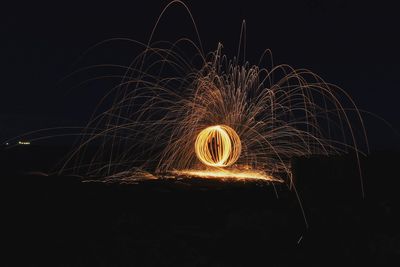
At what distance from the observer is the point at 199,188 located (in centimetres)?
895

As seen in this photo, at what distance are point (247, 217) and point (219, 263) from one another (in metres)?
1.28

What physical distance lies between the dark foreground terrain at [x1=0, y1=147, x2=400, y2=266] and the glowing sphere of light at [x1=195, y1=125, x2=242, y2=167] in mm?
2993

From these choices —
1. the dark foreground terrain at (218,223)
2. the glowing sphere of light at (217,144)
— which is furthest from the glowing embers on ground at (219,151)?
the dark foreground terrain at (218,223)

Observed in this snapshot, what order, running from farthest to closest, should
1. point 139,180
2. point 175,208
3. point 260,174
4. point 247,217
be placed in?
point 260,174 → point 139,180 → point 175,208 → point 247,217

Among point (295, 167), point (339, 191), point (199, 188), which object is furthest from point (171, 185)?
point (339, 191)

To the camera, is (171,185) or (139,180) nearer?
(171,185)

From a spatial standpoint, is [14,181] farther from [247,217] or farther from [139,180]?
[247,217]

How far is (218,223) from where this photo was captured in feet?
22.2

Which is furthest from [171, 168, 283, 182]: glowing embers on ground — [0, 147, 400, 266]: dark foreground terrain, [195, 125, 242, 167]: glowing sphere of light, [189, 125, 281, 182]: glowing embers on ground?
[0, 147, 400, 266]: dark foreground terrain

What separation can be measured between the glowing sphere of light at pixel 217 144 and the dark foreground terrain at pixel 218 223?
299 cm

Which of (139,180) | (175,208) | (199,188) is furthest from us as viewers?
(139,180)

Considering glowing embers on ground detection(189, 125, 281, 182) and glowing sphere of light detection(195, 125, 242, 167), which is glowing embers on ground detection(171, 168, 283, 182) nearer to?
glowing embers on ground detection(189, 125, 281, 182)

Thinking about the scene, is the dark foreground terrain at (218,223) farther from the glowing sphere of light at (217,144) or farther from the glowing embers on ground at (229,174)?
the glowing sphere of light at (217,144)

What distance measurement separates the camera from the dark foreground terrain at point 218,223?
562 cm
